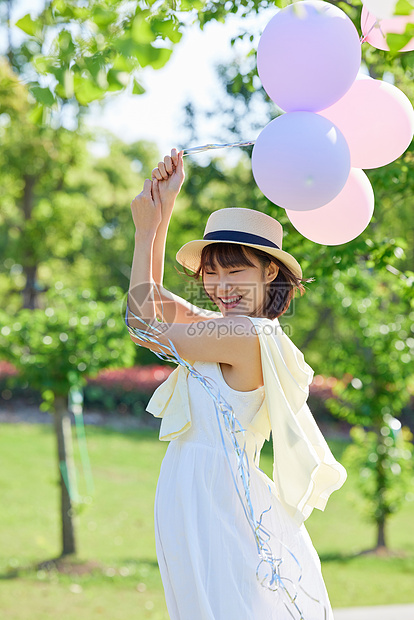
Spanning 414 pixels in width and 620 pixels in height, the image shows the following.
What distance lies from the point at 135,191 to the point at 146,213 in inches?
638

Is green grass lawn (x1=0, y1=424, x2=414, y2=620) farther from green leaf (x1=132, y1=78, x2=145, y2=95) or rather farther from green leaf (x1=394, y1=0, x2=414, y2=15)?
green leaf (x1=394, y1=0, x2=414, y2=15)

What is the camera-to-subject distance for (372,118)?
1843 mm

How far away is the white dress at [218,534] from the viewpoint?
1.69 metres

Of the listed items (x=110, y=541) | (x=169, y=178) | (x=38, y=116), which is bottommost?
(x=110, y=541)

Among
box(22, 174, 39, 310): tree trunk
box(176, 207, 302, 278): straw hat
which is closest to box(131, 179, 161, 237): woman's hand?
box(176, 207, 302, 278): straw hat

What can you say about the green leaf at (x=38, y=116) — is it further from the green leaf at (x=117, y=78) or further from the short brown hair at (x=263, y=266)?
the short brown hair at (x=263, y=266)

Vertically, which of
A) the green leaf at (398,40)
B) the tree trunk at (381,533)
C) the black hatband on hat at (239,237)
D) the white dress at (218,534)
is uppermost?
the green leaf at (398,40)

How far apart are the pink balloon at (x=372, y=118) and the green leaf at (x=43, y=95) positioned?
0.78 metres

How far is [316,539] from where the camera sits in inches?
246

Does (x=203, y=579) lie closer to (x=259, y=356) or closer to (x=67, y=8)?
(x=259, y=356)

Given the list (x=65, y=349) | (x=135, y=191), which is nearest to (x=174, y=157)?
(x=65, y=349)

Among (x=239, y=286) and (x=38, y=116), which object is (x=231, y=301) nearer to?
(x=239, y=286)

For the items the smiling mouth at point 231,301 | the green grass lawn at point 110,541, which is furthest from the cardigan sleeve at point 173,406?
the green grass lawn at point 110,541

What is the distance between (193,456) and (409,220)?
39.2 feet
